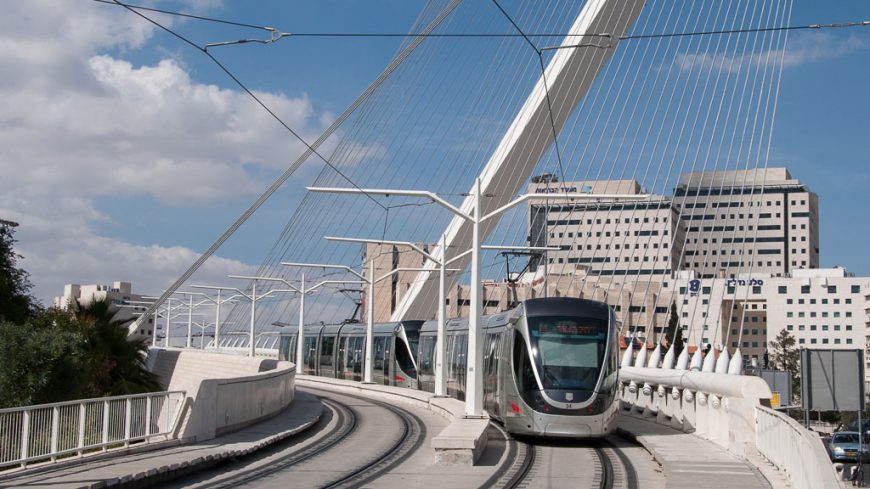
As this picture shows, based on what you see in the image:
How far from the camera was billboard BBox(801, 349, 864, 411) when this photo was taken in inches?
520

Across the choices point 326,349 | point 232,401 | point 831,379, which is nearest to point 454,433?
point 232,401

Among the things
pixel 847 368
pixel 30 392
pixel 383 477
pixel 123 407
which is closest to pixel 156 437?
pixel 123 407

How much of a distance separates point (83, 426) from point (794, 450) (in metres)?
9.62

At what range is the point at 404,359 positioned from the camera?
41.4 m

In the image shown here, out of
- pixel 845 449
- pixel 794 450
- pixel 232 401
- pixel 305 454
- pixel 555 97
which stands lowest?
pixel 845 449

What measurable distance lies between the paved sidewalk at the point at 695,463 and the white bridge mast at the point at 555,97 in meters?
17.5

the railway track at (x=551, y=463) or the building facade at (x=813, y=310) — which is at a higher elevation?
the building facade at (x=813, y=310)

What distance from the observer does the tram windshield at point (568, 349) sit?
19891mm

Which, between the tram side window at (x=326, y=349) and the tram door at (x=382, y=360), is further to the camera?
the tram side window at (x=326, y=349)

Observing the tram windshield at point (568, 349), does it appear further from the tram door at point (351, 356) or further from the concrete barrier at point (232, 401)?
the tram door at point (351, 356)

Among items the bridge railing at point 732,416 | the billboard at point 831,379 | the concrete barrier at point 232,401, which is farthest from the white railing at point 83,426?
the billboard at point 831,379

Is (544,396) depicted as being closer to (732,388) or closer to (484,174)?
(732,388)

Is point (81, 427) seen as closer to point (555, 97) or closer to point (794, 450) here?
point (794, 450)

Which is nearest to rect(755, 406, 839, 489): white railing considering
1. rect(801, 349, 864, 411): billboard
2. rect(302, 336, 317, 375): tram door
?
rect(801, 349, 864, 411): billboard
